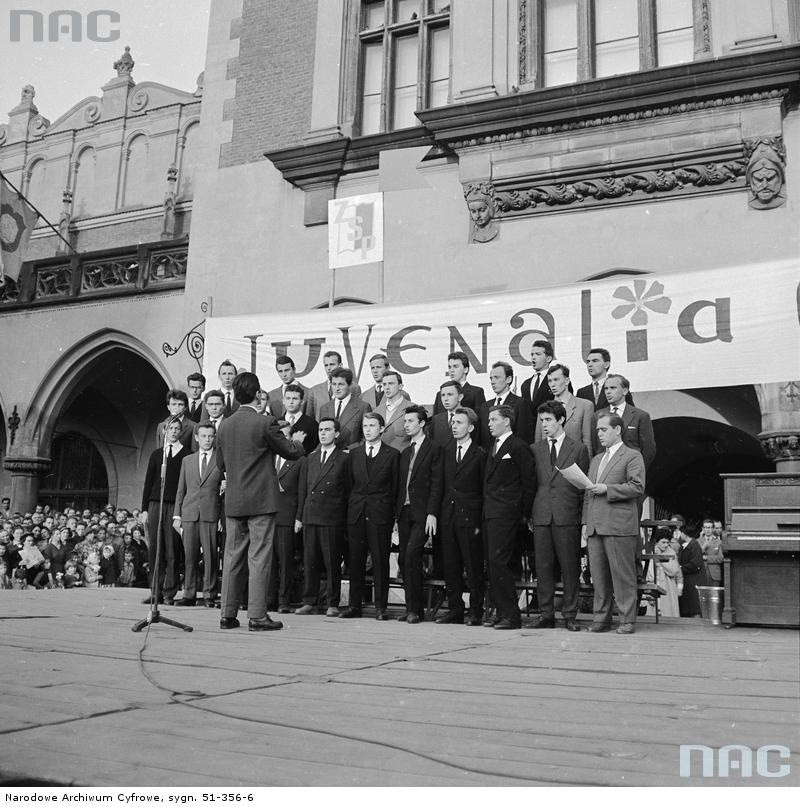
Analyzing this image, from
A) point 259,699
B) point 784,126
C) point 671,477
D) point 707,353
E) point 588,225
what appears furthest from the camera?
point 671,477

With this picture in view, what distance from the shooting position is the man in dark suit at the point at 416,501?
290 inches

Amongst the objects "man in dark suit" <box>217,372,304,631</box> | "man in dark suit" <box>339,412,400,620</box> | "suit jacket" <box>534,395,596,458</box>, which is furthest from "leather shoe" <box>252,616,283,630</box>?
"suit jacket" <box>534,395,596,458</box>

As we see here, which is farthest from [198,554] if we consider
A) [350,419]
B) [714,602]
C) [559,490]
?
[714,602]

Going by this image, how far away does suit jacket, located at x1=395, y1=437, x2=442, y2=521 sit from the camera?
7398 millimetres

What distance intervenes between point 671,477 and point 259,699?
12.8 m

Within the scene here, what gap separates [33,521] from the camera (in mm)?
17344

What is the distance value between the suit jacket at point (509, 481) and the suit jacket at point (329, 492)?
54.7 inches

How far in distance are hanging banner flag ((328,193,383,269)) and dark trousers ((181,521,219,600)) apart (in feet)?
16.5

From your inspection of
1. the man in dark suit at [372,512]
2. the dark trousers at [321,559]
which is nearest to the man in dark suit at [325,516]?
the dark trousers at [321,559]

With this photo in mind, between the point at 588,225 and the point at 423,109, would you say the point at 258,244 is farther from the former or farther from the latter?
the point at 588,225

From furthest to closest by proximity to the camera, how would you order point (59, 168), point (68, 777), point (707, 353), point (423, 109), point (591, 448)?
point (59, 168)
point (423, 109)
point (707, 353)
point (591, 448)
point (68, 777)

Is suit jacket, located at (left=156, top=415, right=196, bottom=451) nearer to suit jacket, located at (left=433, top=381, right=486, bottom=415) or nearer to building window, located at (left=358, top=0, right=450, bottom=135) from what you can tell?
suit jacket, located at (left=433, top=381, right=486, bottom=415)

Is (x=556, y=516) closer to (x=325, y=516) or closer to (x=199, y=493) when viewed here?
(x=325, y=516)

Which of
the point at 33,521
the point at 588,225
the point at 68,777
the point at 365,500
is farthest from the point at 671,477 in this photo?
the point at 68,777
